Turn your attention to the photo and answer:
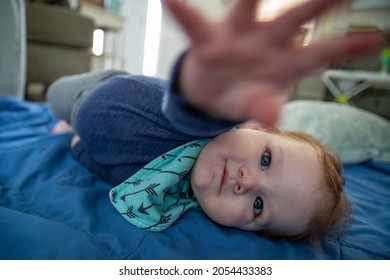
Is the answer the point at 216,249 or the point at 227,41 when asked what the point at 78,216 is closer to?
the point at 216,249

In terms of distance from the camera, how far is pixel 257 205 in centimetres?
47

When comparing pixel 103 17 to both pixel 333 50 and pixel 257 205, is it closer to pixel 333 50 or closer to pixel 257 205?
pixel 257 205

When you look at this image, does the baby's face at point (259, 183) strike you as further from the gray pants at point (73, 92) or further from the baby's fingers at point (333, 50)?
the gray pants at point (73, 92)

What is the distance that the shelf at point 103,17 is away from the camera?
2.37m

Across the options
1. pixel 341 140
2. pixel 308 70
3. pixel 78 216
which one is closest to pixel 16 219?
pixel 78 216

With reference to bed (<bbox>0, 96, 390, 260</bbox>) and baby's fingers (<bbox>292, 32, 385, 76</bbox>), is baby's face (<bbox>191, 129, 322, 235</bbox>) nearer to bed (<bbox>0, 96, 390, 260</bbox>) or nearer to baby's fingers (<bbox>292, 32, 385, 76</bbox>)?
bed (<bbox>0, 96, 390, 260</bbox>)

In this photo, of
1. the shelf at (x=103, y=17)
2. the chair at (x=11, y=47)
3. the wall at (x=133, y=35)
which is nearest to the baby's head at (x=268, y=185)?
the chair at (x=11, y=47)

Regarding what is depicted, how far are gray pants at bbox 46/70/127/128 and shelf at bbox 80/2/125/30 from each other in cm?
170

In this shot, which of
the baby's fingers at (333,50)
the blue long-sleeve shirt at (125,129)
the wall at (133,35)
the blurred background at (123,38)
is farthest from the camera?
the wall at (133,35)

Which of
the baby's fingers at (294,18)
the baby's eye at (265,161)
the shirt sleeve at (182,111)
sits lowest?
the baby's eye at (265,161)

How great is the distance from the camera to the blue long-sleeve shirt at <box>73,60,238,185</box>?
544 millimetres

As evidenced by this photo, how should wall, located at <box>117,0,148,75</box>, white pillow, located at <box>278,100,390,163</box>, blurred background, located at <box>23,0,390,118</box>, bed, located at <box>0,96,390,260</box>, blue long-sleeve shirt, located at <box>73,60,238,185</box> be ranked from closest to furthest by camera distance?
bed, located at <box>0,96,390,260</box>, blue long-sleeve shirt, located at <box>73,60,238,185</box>, white pillow, located at <box>278,100,390,163</box>, blurred background, located at <box>23,0,390,118</box>, wall, located at <box>117,0,148,75</box>

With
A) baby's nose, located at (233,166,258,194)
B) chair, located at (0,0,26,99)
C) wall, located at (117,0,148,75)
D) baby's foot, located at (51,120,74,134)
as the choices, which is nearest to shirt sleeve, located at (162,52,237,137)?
baby's nose, located at (233,166,258,194)

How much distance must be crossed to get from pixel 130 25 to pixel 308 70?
2881mm
